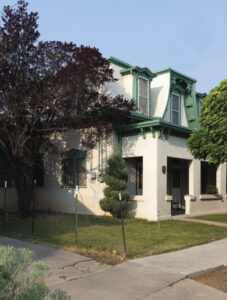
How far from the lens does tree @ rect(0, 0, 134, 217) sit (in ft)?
43.7

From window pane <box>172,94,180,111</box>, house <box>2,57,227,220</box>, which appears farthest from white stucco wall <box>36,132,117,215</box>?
window pane <box>172,94,180,111</box>

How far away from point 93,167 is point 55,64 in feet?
18.2

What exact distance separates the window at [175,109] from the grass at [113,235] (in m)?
6.60

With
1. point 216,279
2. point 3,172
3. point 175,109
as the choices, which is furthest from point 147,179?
point 216,279

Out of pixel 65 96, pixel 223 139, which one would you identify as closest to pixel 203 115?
pixel 223 139

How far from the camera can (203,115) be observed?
1391 centimetres

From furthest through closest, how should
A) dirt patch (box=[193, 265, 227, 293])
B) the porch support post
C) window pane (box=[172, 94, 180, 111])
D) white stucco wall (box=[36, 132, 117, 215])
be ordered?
the porch support post → window pane (box=[172, 94, 180, 111]) → white stucco wall (box=[36, 132, 117, 215]) → dirt patch (box=[193, 265, 227, 293])

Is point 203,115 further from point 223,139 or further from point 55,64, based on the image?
point 55,64

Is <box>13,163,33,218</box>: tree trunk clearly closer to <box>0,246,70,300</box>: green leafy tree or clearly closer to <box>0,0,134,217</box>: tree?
<box>0,0,134,217</box>: tree

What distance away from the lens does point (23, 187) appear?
15617 millimetres

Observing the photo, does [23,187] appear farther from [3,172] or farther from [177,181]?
[177,181]

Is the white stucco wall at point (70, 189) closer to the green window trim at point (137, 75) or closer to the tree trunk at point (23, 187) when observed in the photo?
the tree trunk at point (23, 187)

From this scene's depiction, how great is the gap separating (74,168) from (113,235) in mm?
7425

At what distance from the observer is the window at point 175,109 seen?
61.4ft
